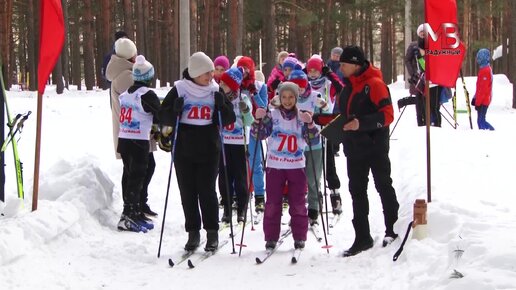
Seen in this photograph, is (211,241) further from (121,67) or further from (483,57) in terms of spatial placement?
(483,57)

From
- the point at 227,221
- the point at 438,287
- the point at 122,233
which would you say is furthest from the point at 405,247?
the point at 122,233

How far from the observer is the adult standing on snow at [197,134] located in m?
5.94

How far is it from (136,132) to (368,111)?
268cm

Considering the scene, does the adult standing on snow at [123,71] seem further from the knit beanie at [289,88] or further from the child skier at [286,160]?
the knit beanie at [289,88]

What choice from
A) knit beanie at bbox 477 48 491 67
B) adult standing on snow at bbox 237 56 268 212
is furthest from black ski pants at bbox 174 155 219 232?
knit beanie at bbox 477 48 491 67

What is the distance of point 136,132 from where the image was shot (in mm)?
6805

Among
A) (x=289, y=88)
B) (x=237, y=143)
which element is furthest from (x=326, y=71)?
(x=289, y=88)

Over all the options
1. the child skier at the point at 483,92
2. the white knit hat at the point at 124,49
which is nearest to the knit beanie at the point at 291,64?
the white knit hat at the point at 124,49

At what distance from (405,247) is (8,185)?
5.09m

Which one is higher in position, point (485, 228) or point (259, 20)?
point (259, 20)

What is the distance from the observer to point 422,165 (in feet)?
29.9

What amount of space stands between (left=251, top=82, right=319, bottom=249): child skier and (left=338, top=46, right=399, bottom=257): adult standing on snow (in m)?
0.47

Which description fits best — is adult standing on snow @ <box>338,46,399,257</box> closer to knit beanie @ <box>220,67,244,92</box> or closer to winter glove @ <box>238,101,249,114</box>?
winter glove @ <box>238,101,249,114</box>

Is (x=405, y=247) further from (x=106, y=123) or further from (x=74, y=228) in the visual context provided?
(x=106, y=123)
